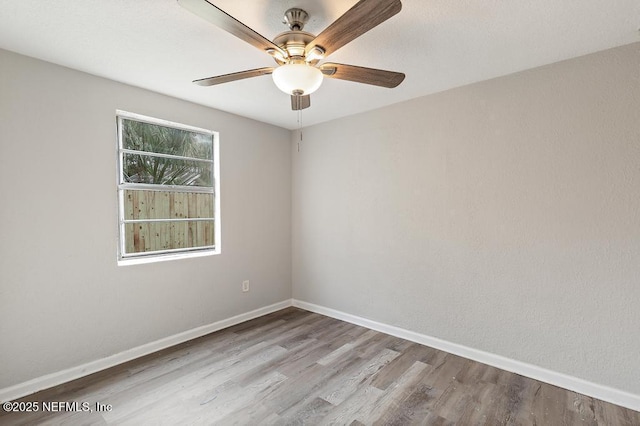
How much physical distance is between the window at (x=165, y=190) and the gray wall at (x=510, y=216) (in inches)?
57.4

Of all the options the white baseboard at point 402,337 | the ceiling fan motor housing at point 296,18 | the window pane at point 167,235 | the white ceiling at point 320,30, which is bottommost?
the white baseboard at point 402,337

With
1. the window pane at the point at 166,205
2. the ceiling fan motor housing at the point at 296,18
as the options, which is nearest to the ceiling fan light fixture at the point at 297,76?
the ceiling fan motor housing at the point at 296,18

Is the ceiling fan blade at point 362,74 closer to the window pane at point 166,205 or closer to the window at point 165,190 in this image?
the window at point 165,190

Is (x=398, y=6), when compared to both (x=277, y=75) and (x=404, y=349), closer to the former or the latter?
(x=277, y=75)

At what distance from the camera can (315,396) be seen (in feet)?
6.63

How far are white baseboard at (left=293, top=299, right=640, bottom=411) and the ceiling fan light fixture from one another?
2450mm

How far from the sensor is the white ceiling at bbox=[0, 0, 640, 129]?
5.12 feet

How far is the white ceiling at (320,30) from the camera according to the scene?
156cm

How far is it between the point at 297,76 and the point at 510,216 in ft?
6.44

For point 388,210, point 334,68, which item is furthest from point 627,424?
point 334,68

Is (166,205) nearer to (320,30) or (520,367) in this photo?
(320,30)

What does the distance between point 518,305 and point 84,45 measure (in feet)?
11.7

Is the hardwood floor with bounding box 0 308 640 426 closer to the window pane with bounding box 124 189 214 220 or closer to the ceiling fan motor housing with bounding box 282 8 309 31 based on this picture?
the window pane with bounding box 124 189 214 220

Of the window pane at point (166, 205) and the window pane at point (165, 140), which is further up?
the window pane at point (165, 140)
